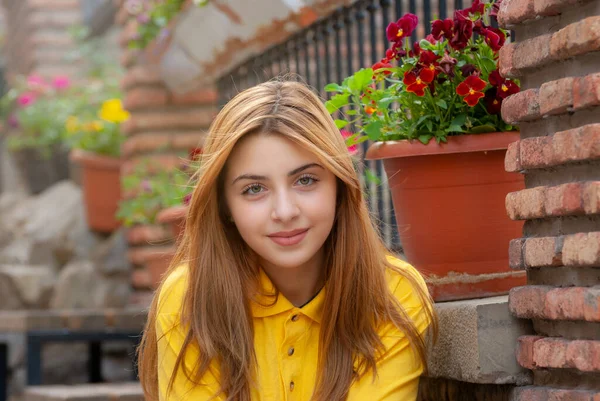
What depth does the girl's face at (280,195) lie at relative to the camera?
230cm

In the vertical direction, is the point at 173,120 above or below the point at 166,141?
above

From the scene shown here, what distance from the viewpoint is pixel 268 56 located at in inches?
186

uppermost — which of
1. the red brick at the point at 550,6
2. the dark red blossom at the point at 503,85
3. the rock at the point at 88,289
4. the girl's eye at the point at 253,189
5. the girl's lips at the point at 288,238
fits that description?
the red brick at the point at 550,6

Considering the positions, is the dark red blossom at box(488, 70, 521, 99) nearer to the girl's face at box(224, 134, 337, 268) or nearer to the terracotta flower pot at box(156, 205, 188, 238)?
the girl's face at box(224, 134, 337, 268)

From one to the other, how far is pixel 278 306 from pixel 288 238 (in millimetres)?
231

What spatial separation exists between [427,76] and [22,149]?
679cm

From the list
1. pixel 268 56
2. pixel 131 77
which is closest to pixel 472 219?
pixel 268 56

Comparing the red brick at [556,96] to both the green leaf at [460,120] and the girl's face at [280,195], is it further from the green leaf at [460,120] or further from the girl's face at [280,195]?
the girl's face at [280,195]

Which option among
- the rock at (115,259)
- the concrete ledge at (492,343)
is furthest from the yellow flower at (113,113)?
the concrete ledge at (492,343)

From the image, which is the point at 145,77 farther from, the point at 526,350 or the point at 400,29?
the point at 526,350

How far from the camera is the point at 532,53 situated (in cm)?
208

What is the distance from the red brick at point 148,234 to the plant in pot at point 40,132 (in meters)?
2.20

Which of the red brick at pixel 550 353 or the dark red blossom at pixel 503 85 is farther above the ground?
the dark red blossom at pixel 503 85

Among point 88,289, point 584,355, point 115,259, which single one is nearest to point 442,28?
point 584,355
